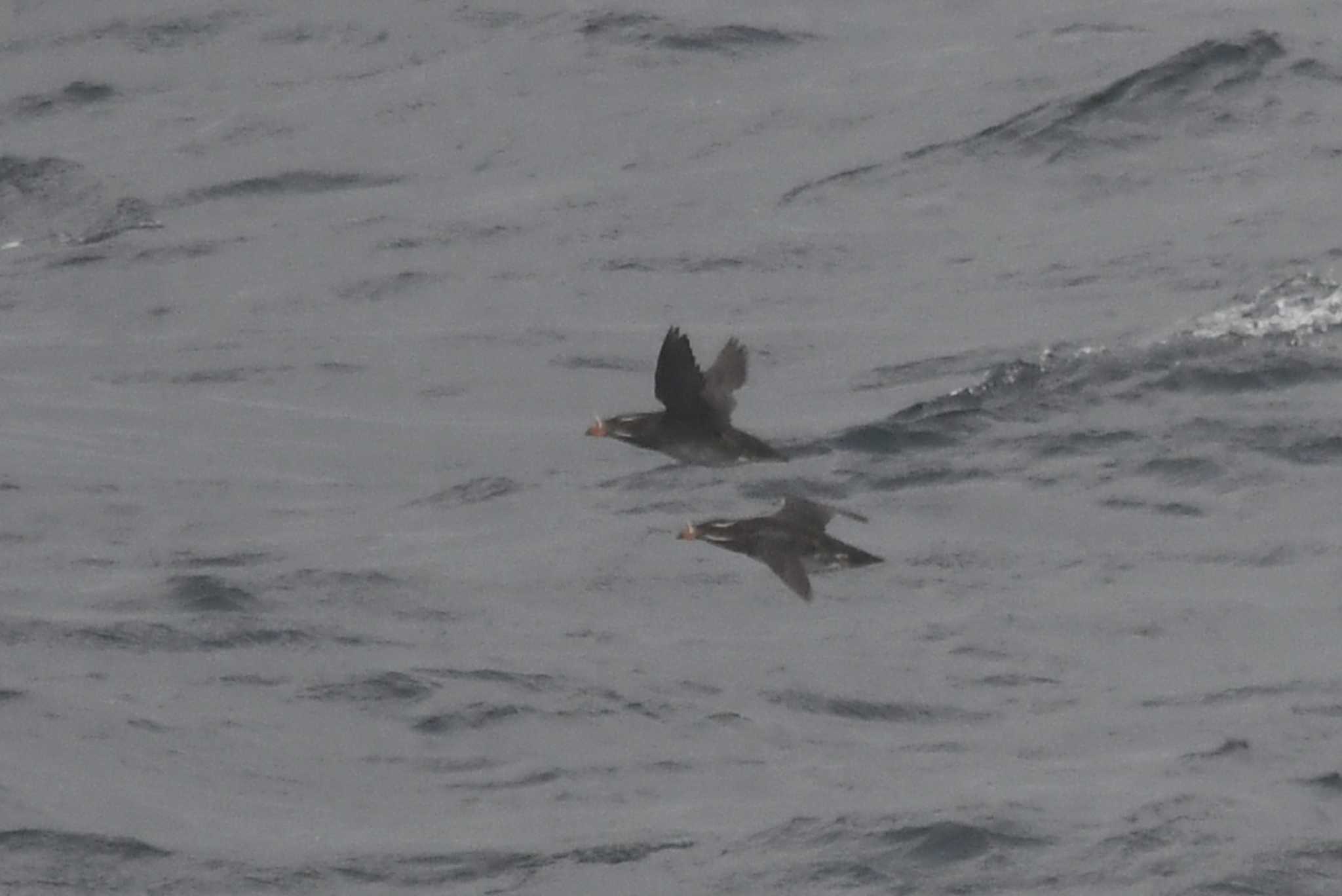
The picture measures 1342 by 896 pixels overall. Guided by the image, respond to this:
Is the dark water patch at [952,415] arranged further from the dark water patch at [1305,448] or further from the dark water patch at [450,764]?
the dark water patch at [450,764]

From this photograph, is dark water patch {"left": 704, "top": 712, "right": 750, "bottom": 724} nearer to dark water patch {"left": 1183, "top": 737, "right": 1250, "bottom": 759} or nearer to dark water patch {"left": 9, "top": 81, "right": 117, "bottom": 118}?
dark water patch {"left": 1183, "top": 737, "right": 1250, "bottom": 759}

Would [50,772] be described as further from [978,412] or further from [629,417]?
[978,412]

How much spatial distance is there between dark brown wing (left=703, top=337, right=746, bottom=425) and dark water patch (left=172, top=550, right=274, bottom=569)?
6.44 m

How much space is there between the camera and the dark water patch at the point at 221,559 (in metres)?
26.4

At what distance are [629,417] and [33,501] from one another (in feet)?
29.7

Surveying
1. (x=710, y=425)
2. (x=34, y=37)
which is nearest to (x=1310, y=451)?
(x=710, y=425)

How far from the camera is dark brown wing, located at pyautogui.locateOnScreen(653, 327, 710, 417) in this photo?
66.9 ft

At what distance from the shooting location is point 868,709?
75.8 ft

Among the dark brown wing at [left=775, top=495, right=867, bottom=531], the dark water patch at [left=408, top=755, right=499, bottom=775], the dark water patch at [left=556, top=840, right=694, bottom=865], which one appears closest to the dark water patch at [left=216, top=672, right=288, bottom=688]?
the dark water patch at [left=408, top=755, right=499, bottom=775]

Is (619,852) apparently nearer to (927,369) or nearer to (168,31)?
(927,369)

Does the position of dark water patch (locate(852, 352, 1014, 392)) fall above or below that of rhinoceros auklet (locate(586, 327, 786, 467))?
below

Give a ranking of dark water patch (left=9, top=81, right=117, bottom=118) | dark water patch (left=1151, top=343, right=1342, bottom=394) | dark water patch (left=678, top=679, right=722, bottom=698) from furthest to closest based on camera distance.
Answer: dark water patch (left=9, top=81, right=117, bottom=118), dark water patch (left=1151, top=343, right=1342, bottom=394), dark water patch (left=678, top=679, right=722, bottom=698)

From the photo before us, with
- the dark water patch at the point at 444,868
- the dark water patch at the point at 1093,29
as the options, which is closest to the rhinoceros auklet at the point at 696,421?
the dark water patch at the point at 444,868

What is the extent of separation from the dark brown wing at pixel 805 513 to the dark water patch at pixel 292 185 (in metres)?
14.0
